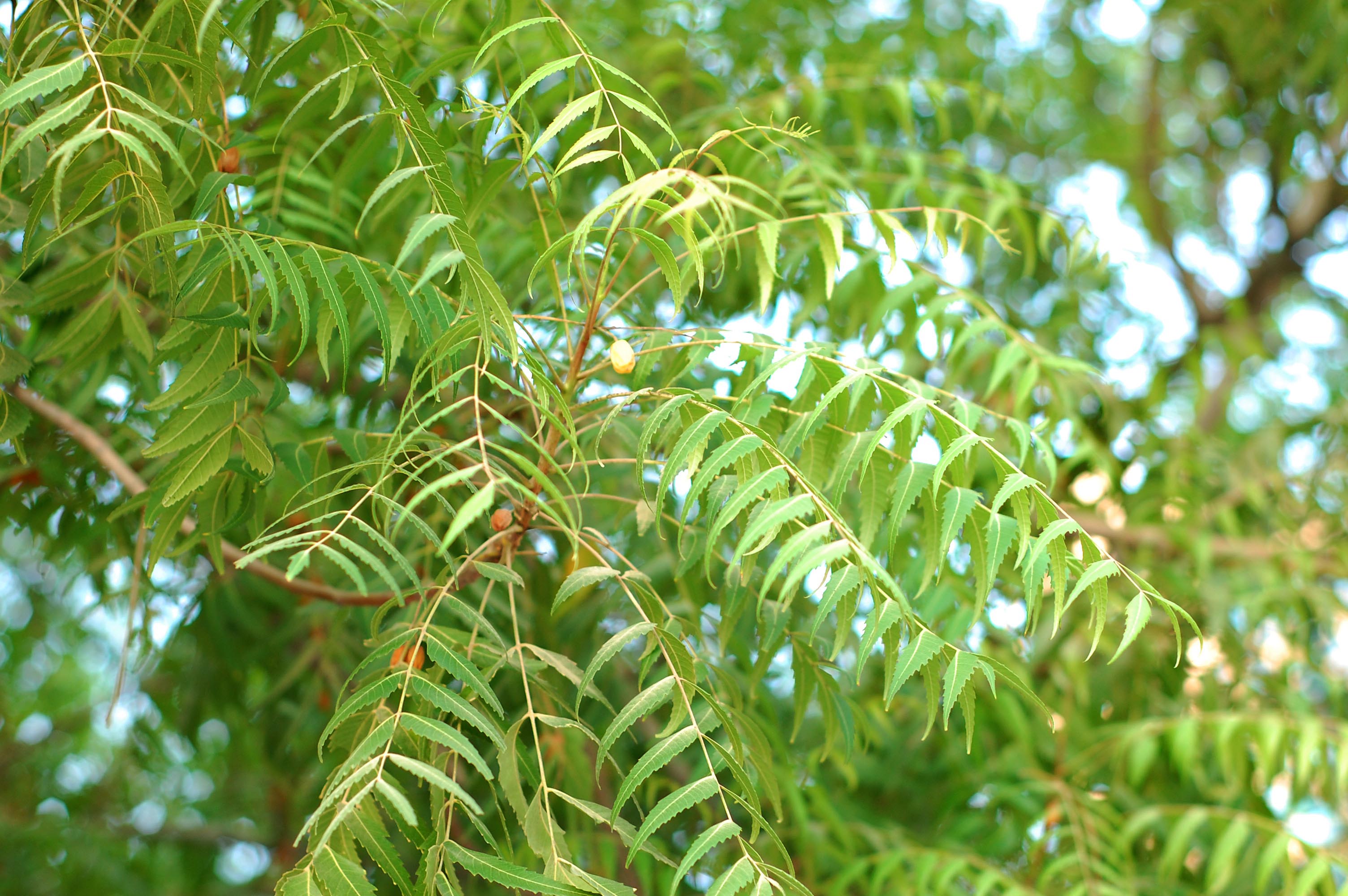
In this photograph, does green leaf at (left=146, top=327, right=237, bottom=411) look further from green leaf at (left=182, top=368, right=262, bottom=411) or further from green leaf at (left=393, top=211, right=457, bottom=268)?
green leaf at (left=393, top=211, right=457, bottom=268)

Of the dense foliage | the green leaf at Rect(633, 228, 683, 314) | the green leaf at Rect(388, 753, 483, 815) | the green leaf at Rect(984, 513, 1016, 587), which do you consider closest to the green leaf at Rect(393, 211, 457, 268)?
the dense foliage

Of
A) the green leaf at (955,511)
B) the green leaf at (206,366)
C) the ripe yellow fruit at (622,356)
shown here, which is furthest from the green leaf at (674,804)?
the green leaf at (206,366)

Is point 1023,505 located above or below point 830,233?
below

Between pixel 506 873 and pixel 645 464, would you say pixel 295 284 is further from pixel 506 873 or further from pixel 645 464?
pixel 506 873

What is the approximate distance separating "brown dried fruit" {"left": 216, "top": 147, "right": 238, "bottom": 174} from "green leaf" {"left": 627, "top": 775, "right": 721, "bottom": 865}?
3.35 feet

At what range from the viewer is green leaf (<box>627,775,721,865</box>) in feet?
3.44

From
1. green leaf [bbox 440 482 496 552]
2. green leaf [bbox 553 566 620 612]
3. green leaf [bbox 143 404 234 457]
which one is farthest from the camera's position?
green leaf [bbox 143 404 234 457]

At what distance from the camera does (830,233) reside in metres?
1.41

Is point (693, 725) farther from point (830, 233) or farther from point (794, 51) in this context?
point (794, 51)

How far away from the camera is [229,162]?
4.77 ft

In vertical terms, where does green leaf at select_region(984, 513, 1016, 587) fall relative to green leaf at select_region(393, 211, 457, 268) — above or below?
below

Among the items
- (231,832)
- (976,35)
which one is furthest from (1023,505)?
(231,832)

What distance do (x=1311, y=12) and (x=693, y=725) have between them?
3.02 meters

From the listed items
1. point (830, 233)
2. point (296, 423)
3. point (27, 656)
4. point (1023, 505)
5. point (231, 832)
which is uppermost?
point (830, 233)
